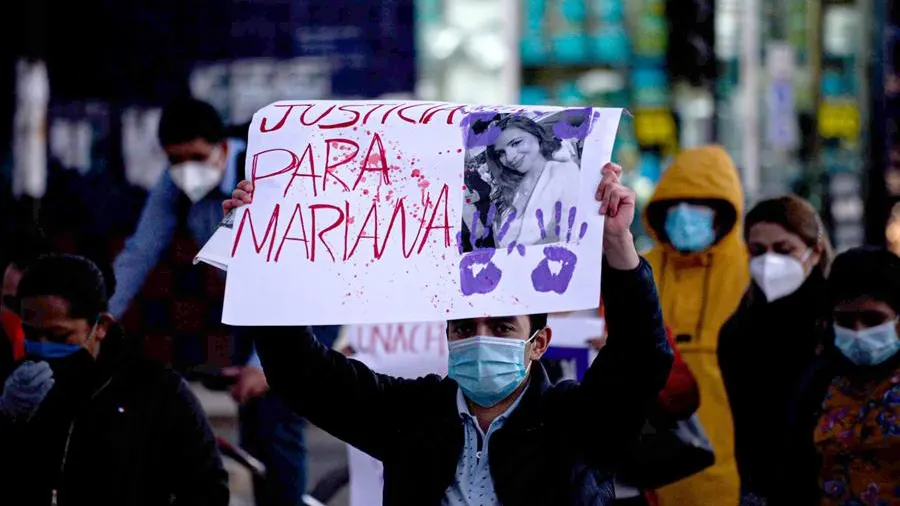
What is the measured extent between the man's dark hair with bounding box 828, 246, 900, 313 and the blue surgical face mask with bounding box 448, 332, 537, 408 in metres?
1.63

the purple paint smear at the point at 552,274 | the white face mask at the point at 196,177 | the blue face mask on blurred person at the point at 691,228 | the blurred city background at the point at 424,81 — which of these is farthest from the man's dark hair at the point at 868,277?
the blurred city background at the point at 424,81

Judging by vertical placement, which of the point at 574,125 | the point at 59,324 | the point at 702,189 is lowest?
the point at 59,324

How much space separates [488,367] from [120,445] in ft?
4.20

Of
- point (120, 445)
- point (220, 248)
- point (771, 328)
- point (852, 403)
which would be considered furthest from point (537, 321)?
point (771, 328)

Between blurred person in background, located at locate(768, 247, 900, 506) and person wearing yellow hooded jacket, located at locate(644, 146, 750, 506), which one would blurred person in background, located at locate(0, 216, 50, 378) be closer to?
person wearing yellow hooded jacket, located at locate(644, 146, 750, 506)

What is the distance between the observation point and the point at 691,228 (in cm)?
643

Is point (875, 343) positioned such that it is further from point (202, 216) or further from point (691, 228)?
point (202, 216)

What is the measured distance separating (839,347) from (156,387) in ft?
6.64

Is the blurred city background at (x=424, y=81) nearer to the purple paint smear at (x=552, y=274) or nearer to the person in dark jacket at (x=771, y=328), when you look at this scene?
the person in dark jacket at (x=771, y=328)

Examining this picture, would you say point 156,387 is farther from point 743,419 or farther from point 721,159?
point 721,159

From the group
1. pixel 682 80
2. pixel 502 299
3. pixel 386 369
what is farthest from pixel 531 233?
pixel 682 80

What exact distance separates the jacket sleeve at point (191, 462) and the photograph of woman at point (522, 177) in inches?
47.1

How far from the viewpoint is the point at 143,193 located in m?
11.7

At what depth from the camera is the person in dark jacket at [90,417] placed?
4574 millimetres
